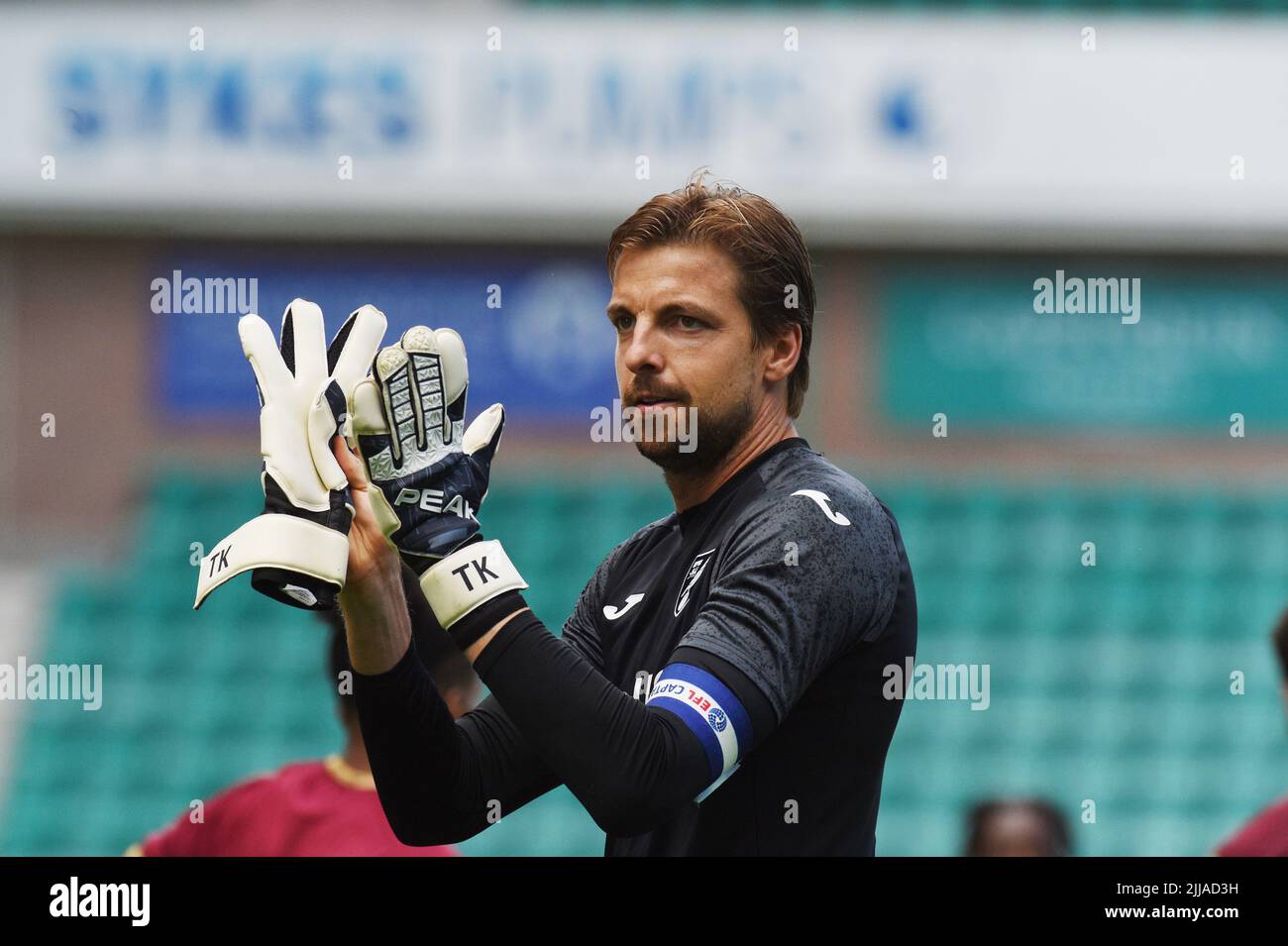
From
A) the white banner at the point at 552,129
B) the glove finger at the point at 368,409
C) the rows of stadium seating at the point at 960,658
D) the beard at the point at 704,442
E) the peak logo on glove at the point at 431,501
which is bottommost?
the rows of stadium seating at the point at 960,658

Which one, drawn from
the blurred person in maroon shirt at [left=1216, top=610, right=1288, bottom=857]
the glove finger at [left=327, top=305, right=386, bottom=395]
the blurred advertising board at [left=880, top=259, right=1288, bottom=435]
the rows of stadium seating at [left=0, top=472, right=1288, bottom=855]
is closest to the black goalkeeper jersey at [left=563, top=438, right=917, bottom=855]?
the glove finger at [left=327, top=305, right=386, bottom=395]

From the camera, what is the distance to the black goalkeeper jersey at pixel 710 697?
2.04 m

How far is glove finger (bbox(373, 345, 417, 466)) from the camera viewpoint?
2.12m

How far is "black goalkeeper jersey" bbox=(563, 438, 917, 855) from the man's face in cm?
10

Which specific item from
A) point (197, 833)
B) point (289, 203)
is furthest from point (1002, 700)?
point (197, 833)

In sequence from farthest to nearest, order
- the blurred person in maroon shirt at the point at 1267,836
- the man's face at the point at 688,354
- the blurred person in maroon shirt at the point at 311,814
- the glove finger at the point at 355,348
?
1. the blurred person in maroon shirt at the point at 311,814
2. the blurred person in maroon shirt at the point at 1267,836
3. the man's face at the point at 688,354
4. the glove finger at the point at 355,348

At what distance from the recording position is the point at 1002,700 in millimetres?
7965

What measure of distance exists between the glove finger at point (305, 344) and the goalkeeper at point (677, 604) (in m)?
0.14

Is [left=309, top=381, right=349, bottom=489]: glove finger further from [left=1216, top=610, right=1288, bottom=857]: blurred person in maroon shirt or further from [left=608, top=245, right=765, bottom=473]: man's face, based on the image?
[left=1216, top=610, right=1288, bottom=857]: blurred person in maroon shirt

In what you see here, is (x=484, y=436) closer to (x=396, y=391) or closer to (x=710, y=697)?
(x=396, y=391)

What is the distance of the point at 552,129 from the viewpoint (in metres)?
7.67

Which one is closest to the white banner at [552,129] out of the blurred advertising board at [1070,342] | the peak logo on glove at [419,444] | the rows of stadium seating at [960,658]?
the blurred advertising board at [1070,342]

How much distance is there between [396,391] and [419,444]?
0.09 meters

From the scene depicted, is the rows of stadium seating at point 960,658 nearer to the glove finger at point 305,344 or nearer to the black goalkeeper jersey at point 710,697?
the black goalkeeper jersey at point 710,697
